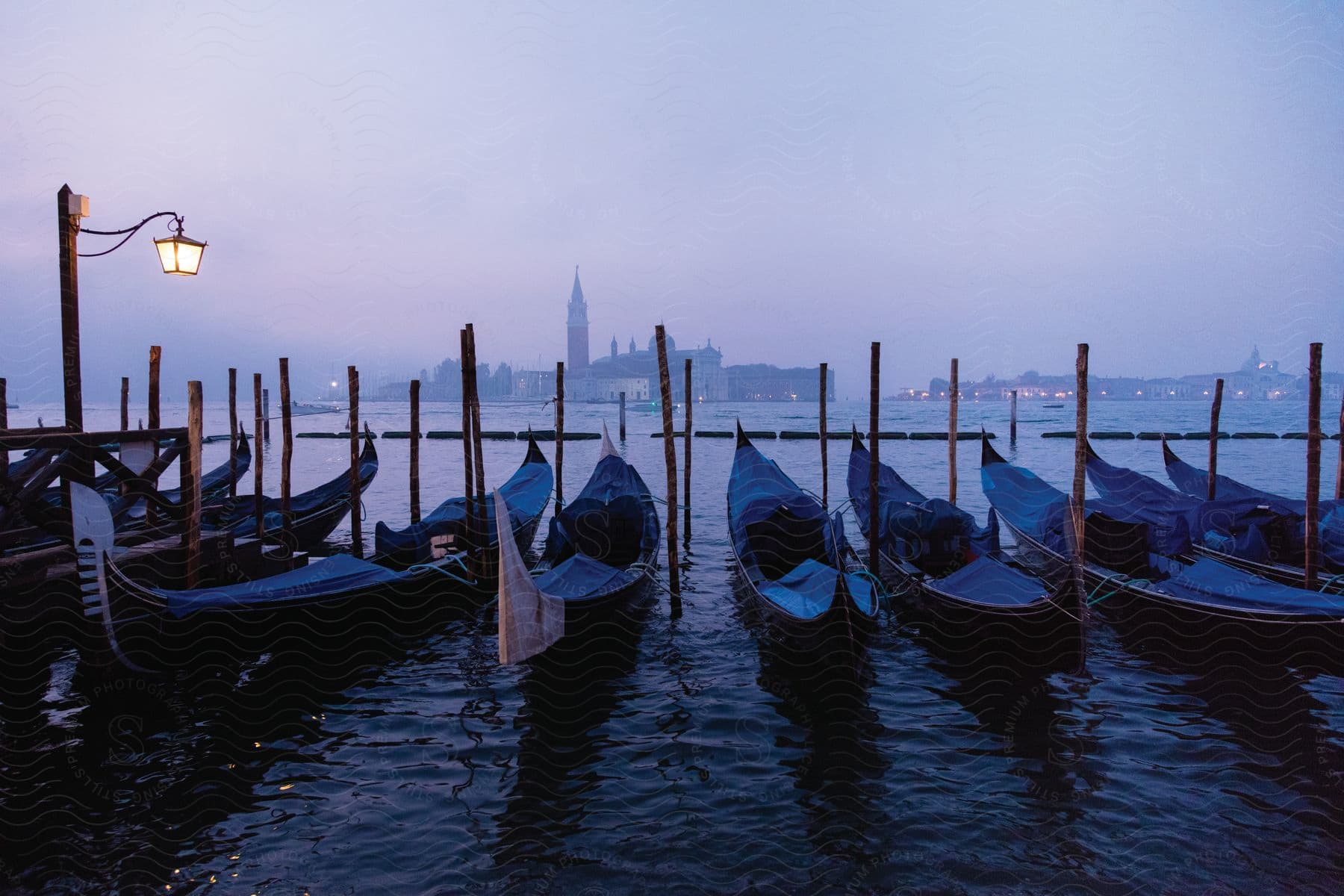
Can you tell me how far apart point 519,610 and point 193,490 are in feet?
11.1

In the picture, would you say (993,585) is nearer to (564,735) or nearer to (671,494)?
(671,494)

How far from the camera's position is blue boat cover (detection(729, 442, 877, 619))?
244 inches

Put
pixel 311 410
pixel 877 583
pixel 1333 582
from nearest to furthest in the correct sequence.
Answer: pixel 1333 582, pixel 877 583, pixel 311 410

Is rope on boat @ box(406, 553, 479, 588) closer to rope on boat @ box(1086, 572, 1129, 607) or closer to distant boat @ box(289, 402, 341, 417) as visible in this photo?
distant boat @ box(289, 402, 341, 417)

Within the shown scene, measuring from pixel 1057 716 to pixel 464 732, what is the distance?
4394 millimetres

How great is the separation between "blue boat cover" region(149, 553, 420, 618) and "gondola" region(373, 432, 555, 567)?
1.05 metres

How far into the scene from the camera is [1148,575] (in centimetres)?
746

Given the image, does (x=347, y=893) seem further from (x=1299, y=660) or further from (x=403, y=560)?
(x=1299, y=660)

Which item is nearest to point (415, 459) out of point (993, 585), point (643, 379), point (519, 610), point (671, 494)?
point (671, 494)

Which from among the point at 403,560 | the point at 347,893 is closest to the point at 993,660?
the point at 347,893

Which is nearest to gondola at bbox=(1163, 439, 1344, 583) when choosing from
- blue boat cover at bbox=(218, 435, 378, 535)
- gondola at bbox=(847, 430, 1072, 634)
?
gondola at bbox=(847, 430, 1072, 634)

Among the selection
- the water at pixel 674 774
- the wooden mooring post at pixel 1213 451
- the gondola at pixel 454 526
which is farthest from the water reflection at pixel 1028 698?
the wooden mooring post at pixel 1213 451

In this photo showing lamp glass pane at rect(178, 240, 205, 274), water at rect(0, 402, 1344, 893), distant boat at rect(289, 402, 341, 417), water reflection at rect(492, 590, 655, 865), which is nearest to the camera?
water at rect(0, 402, 1344, 893)

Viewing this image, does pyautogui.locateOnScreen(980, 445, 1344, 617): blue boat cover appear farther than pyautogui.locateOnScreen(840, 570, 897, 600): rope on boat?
No
